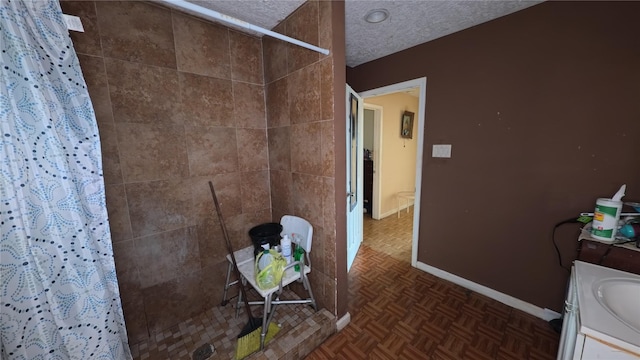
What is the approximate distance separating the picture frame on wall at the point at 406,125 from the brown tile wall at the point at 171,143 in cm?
294

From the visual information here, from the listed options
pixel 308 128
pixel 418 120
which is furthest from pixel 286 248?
pixel 418 120

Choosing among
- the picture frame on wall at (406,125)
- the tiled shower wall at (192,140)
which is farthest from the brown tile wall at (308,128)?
the picture frame on wall at (406,125)

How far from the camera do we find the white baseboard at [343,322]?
165cm

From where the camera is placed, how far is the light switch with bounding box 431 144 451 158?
2.06 m

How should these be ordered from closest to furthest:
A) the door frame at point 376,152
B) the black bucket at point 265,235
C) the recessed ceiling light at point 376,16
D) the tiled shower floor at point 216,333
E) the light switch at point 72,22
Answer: the light switch at point 72,22 → the tiled shower floor at point 216,333 → the recessed ceiling light at point 376,16 → the black bucket at point 265,235 → the door frame at point 376,152

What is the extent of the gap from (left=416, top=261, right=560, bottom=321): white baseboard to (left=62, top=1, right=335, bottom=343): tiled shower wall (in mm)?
1268

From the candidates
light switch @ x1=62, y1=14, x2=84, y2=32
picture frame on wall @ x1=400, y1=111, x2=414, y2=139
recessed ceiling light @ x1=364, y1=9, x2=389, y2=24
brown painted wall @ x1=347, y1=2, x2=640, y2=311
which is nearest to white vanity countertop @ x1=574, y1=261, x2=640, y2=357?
brown painted wall @ x1=347, y1=2, x2=640, y2=311

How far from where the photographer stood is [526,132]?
1.66 metres

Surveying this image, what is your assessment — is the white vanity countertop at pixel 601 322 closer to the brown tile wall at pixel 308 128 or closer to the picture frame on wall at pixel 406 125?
the brown tile wall at pixel 308 128

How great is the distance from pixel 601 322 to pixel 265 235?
1679 mm

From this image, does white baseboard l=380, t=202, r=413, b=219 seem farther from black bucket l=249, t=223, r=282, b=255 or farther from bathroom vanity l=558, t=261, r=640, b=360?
bathroom vanity l=558, t=261, r=640, b=360

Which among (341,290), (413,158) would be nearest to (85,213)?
(341,290)

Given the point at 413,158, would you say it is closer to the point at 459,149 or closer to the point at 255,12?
the point at 459,149

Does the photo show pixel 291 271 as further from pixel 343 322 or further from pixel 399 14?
pixel 399 14
